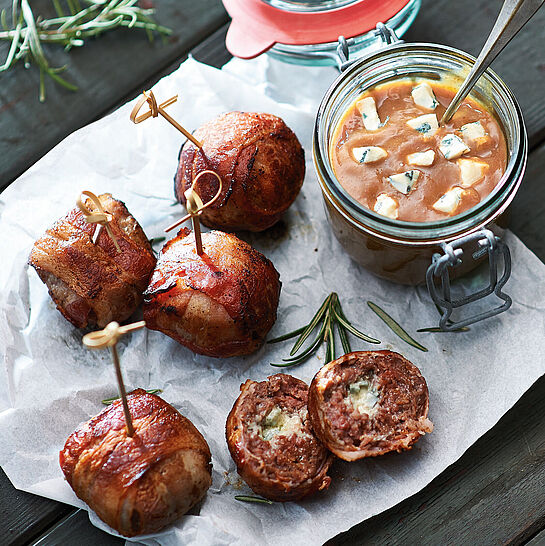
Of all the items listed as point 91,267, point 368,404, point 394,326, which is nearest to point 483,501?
point 368,404

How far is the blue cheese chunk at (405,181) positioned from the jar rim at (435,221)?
11cm

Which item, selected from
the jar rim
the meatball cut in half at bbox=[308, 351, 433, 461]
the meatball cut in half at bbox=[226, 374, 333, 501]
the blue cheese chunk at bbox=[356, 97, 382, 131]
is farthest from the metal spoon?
the meatball cut in half at bbox=[226, 374, 333, 501]

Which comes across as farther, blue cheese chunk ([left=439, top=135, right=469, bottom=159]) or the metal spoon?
blue cheese chunk ([left=439, top=135, right=469, bottom=159])

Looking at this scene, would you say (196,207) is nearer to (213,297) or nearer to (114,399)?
(213,297)

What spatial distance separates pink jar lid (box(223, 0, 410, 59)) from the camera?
2084mm

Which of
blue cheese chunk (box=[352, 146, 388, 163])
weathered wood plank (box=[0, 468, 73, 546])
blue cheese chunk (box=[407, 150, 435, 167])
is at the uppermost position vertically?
blue cheese chunk (box=[352, 146, 388, 163])

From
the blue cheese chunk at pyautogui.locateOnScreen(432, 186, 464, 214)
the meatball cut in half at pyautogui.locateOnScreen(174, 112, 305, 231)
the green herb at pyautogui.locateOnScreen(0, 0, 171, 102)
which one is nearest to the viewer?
the blue cheese chunk at pyautogui.locateOnScreen(432, 186, 464, 214)

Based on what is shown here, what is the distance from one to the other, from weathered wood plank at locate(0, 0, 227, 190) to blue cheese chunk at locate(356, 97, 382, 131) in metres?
0.65

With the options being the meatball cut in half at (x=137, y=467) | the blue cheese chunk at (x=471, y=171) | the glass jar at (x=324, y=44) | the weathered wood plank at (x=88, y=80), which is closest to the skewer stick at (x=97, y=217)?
the meatball cut in half at (x=137, y=467)

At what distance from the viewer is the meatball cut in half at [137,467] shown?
1.65 metres

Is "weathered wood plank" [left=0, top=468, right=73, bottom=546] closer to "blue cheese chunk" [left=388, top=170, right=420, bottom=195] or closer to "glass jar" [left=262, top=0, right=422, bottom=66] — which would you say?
"blue cheese chunk" [left=388, top=170, right=420, bottom=195]

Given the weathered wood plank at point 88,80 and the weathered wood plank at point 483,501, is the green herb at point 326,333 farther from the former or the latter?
the weathered wood plank at point 88,80

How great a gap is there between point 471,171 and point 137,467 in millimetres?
1007

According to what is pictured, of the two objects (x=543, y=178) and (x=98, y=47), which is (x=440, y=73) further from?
(x=98, y=47)
